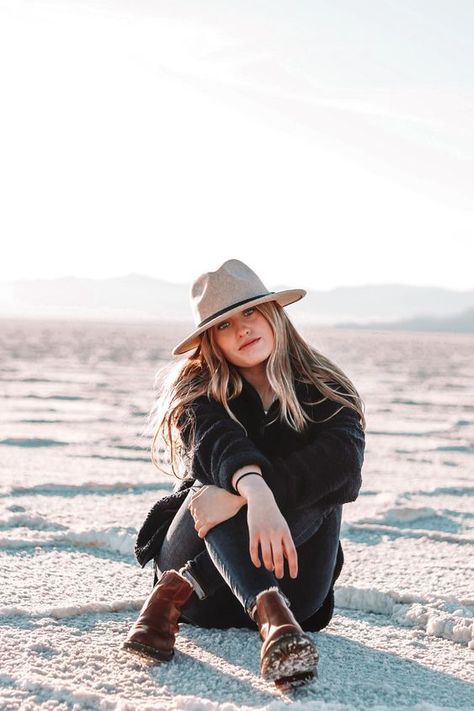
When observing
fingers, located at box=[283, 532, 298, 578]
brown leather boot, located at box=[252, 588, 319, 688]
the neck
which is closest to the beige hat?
the neck

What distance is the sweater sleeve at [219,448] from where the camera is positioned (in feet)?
8.11

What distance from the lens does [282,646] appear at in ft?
6.90

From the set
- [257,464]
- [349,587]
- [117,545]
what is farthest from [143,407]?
[257,464]

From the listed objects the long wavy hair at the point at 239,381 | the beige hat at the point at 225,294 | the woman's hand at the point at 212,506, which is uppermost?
the beige hat at the point at 225,294

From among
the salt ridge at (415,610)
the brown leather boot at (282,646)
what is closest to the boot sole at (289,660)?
the brown leather boot at (282,646)

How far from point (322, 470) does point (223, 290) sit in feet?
2.18

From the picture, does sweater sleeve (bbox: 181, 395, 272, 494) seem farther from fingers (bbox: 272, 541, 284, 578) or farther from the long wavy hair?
fingers (bbox: 272, 541, 284, 578)

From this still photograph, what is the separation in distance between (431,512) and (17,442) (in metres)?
4.51

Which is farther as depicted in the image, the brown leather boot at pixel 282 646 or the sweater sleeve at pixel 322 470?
the sweater sleeve at pixel 322 470

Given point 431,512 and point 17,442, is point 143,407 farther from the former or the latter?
point 431,512

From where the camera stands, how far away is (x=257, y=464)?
2494 millimetres

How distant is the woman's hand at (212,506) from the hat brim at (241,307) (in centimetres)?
51

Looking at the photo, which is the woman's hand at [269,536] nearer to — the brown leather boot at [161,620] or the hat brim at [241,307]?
the brown leather boot at [161,620]

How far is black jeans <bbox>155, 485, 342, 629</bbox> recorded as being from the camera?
2.44m
